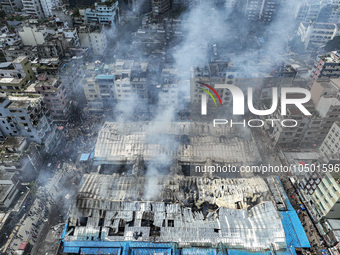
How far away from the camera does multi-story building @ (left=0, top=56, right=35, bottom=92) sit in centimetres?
3353

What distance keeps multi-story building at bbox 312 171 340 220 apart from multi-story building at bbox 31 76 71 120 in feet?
110

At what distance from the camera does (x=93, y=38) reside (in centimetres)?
4850

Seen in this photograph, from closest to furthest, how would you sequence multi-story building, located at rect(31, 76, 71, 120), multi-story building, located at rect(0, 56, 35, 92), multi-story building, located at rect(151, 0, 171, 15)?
multi-story building, located at rect(31, 76, 71, 120) → multi-story building, located at rect(0, 56, 35, 92) → multi-story building, located at rect(151, 0, 171, 15)

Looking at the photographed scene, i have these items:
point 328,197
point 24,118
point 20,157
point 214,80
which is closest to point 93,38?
point 24,118

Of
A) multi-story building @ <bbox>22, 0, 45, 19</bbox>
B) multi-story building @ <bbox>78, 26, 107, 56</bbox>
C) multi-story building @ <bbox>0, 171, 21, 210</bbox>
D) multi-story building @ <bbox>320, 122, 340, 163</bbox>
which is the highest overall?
multi-story building @ <bbox>22, 0, 45, 19</bbox>

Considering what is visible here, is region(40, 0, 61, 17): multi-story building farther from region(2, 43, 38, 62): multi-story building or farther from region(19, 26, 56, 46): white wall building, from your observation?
region(2, 43, 38, 62): multi-story building

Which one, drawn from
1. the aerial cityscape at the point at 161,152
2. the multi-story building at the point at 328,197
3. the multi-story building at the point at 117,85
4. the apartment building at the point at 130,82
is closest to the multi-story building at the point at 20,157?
the aerial cityscape at the point at 161,152

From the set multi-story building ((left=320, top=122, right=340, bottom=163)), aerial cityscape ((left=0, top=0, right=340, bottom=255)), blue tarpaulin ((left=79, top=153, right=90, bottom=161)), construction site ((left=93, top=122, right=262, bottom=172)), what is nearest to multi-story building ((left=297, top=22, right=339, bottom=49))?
aerial cityscape ((left=0, top=0, right=340, bottom=255))

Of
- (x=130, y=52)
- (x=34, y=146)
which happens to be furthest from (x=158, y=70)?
(x=34, y=146)

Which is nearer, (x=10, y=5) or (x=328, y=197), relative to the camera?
(x=328, y=197)

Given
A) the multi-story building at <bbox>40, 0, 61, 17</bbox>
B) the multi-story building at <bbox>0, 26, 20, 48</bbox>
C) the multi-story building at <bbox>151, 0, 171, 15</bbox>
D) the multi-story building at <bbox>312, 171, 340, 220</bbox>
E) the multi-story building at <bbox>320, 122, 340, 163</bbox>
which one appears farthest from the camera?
the multi-story building at <bbox>151, 0, 171, 15</bbox>

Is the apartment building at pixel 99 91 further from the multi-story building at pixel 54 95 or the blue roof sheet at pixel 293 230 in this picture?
the blue roof sheet at pixel 293 230

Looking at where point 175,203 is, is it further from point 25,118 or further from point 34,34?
point 34,34

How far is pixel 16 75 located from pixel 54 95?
296 inches
